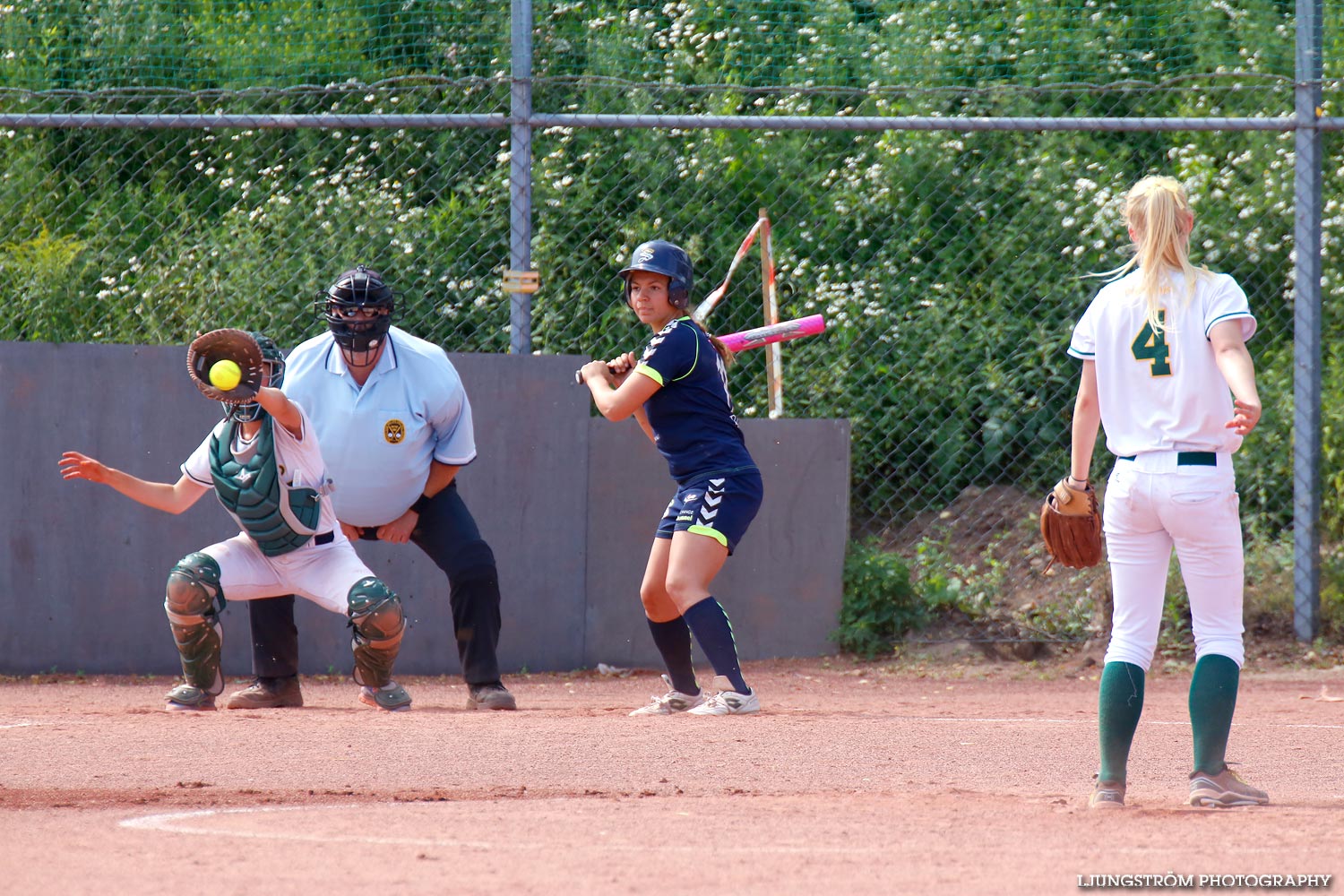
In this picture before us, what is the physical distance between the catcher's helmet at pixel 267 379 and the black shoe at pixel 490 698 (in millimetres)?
1422

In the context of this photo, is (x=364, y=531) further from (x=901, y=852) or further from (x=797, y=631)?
(x=901, y=852)

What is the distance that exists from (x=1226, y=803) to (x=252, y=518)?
3602 millimetres

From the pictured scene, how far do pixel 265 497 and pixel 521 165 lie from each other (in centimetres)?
266

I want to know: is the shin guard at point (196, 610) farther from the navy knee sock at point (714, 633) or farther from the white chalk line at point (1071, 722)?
the white chalk line at point (1071, 722)

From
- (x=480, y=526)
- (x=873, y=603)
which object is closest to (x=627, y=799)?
(x=480, y=526)

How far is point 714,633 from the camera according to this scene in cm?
548

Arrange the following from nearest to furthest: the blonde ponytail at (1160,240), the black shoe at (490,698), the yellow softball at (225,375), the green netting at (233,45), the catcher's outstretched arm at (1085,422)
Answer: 1. the blonde ponytail at (1160,240)
2. the catcher's outstretched arm at (1085,422)
3. the yellow softball at (225,375)
4. the black shoe at (490,698)
5. the green netting at (233,45)

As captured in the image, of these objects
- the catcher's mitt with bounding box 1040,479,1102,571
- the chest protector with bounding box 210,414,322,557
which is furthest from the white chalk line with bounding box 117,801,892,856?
the chest protector with bounding box 210,414,322,557

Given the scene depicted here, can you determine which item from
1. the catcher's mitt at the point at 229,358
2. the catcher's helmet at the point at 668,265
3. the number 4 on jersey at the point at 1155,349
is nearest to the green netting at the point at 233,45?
the catcher's helmet at the point at 668,265

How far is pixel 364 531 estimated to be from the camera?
20.0 ft

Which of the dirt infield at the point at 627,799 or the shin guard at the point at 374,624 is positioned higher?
the shin guard at the point at 374,624

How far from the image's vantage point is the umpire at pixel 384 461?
19.2ft

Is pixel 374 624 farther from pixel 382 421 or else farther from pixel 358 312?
pixel 358 312

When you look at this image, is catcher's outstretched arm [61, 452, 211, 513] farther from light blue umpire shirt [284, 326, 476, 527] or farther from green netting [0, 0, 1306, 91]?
green netting [0, 0, 1306, 91]
